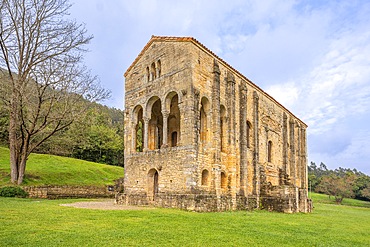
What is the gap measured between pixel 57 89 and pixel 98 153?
28056 mm

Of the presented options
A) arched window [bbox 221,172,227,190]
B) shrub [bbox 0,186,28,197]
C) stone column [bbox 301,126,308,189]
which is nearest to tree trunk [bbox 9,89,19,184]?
shrub [bbox 0,186,28,197]

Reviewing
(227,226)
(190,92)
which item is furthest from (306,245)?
(190,92)

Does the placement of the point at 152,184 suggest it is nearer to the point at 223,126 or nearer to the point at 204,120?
the point at 204,120

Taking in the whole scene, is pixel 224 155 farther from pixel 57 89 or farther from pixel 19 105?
pixel 19 105

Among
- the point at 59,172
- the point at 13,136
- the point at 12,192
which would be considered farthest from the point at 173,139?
the point at 59,172

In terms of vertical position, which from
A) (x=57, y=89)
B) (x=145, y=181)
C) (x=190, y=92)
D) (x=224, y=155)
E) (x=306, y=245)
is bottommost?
(x=306, y=245)

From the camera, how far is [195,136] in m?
16.5

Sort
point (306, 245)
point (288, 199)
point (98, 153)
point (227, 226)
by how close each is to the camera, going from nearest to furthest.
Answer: point (306, 245)
point (227, 226)
point (288, 199)
point (98, 153)

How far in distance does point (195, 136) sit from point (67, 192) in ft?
44.6

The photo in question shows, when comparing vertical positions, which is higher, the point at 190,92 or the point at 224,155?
the point at 190,92

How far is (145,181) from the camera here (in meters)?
→ 18.8

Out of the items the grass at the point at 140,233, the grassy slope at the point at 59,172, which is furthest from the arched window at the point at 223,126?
the grassy slope at the point at 59,172

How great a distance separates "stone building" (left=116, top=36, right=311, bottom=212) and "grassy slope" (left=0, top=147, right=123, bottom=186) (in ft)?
33.6

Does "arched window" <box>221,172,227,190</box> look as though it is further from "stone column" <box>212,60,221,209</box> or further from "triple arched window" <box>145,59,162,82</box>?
"triple arched window" <box>145,59,162,82</box>
